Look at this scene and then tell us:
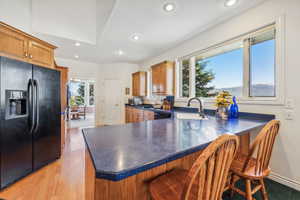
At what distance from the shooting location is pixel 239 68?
7.83 ft

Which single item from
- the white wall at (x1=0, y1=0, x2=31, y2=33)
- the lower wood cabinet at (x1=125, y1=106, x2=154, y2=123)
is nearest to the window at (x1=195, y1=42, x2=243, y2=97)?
the lower wood cabinet at (x1=125, y1=106, x2=154, y2=123)

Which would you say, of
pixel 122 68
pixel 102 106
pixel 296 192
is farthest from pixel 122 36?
pixel 296 192

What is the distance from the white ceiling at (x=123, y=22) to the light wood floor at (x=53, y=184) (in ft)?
8.83

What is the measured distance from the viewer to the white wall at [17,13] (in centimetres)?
217

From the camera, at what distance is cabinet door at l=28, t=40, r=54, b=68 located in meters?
2.12

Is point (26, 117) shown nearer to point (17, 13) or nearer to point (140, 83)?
point (17, 13)

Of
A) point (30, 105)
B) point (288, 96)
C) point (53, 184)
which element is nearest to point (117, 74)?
point (30, 105)

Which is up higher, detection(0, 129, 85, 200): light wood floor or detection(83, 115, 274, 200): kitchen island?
detection(83, 115, 274, 200): kitchen island

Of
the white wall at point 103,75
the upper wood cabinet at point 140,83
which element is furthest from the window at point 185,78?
the white wall at point 103,75

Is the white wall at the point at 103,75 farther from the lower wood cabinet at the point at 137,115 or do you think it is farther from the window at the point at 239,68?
the window at the point at 239,68

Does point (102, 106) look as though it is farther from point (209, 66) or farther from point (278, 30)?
point (278, 30)

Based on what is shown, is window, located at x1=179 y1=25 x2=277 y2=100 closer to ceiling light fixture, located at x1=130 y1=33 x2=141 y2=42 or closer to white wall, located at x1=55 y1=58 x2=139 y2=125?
ceiling light fixture, located at x1=130 y1=33 x2=141 y2=42

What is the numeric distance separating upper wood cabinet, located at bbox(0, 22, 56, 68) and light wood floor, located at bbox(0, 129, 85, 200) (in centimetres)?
176

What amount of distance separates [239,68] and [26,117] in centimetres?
348
